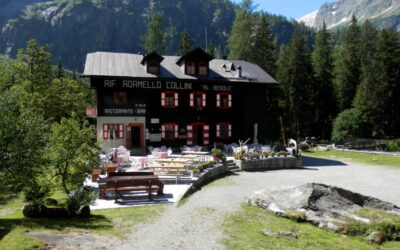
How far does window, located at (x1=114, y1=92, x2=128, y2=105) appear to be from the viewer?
25648 millimetres

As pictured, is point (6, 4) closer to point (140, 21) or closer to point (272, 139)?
point (140, 21)

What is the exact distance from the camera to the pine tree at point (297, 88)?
4331cm

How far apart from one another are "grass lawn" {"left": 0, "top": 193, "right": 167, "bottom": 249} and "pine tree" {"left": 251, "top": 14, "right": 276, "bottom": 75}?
3640 cm

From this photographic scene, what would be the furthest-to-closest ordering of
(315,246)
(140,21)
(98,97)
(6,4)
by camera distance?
(6,4), (140,21), (98,97), (315,246)

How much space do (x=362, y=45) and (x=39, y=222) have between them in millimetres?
48562

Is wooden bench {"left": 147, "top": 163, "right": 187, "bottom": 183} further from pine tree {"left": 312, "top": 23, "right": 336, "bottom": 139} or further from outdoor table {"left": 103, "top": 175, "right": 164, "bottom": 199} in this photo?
pine tree {"left": 312, "top": 23, "right": 336, "bottom": 139}

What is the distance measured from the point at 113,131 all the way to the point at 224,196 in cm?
1437

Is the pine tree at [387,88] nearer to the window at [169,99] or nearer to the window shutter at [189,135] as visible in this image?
the window shutter at [189,135]

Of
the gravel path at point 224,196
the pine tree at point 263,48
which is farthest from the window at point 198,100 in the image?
the pine tree at point 263,48

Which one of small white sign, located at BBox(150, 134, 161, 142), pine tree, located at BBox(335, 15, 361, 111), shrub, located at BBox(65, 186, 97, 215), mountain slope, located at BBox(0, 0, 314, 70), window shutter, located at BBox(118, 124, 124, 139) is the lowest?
shrub, located at BBox(65, 186, 97, 215)

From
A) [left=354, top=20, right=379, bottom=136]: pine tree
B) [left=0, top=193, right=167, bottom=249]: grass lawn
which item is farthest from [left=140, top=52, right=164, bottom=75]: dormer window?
[left=354, top=20, right=379, bottom=136]: pine tree

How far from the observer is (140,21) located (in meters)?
171

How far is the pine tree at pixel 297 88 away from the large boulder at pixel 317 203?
3170 centimetres

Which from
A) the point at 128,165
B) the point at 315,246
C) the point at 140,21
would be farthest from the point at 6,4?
the point at 315,246
